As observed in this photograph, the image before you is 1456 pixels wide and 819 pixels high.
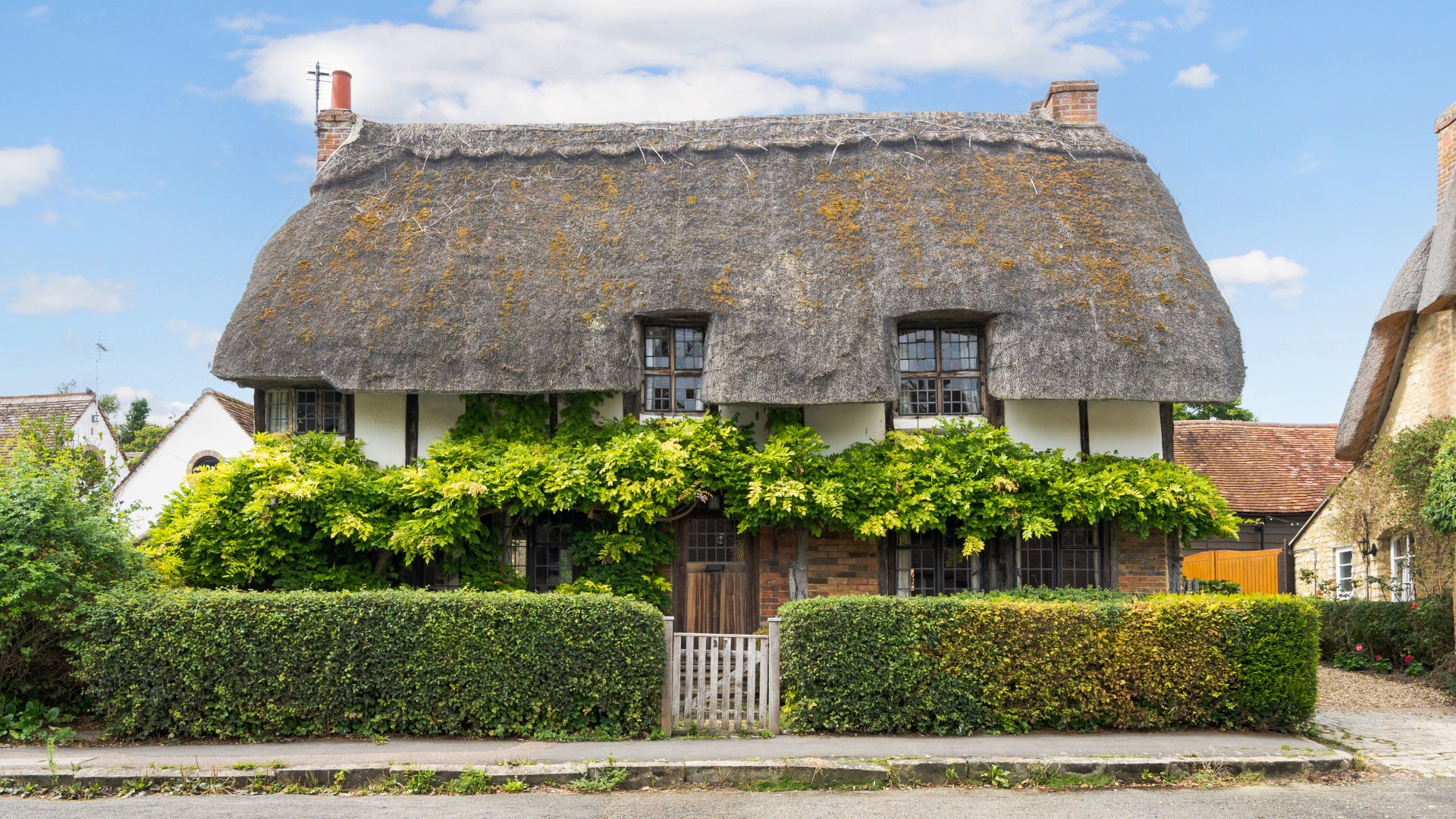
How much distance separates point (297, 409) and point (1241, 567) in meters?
20.2

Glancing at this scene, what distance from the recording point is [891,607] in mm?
10320

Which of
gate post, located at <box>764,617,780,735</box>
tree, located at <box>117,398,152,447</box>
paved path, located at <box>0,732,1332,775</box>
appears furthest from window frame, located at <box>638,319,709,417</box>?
tree, located at <box>117,398,152,447</box>

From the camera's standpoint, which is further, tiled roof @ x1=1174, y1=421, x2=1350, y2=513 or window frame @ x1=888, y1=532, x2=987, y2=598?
tiled roof @ x1=1174, y1=421, x2=1350, y2=513

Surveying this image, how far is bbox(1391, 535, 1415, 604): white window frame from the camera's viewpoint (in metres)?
17.6

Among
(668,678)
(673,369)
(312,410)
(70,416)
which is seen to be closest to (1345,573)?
(673,369)

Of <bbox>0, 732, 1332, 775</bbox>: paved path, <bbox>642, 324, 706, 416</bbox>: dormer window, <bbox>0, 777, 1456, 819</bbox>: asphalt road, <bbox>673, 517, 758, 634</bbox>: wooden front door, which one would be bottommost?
<bbox>0, 777, 1456, 819</bbox>: asphalt road

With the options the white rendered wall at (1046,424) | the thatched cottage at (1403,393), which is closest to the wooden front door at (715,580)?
the white rendered wall at (1046,424)

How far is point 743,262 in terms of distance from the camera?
49.6 ft

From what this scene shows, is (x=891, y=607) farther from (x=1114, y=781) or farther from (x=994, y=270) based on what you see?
(x=994, y=270)

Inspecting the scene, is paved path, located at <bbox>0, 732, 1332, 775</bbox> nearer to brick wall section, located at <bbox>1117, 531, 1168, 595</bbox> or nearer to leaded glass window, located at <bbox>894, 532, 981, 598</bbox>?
A: brick wall section, located at <bbox>1117, 531, 1168, 595</bbox>

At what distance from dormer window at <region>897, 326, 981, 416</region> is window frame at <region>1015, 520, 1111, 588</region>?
82.1 inches

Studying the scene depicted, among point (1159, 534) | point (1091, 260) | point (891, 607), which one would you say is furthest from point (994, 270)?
point (891, 607)

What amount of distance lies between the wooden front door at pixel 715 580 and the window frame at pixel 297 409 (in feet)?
17.0

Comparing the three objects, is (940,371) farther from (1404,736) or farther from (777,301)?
(1404,736)
